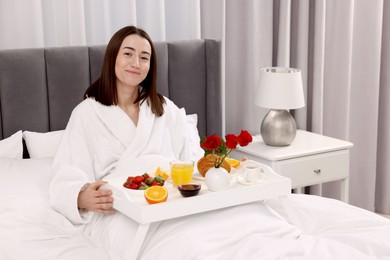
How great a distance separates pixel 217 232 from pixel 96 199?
49 cm

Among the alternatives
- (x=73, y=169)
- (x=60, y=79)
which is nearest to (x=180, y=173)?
(x=73, y=169)

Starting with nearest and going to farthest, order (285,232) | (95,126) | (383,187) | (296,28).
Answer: (285,232) < (95,126) < (296,28) < (383,187)

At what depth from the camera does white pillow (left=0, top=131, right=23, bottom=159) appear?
2730mm

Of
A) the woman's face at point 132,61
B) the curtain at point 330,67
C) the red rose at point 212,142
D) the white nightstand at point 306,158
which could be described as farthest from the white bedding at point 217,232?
the curtain at point 330,67

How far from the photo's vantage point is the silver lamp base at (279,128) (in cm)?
332

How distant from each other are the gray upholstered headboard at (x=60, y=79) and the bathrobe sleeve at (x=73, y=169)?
0.33 m

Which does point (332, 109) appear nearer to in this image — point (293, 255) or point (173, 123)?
point (173, 123)

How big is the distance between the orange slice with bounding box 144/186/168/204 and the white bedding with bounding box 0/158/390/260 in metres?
0.11

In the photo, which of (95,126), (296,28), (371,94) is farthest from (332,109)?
(95,126)

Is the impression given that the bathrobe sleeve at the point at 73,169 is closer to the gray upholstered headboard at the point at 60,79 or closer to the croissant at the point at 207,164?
the gray upholstered headboard at the point at 60,79

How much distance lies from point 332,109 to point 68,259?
2.40 m

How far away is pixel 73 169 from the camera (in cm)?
246

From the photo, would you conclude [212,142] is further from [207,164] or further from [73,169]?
[73,169]

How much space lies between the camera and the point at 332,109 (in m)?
3.99
